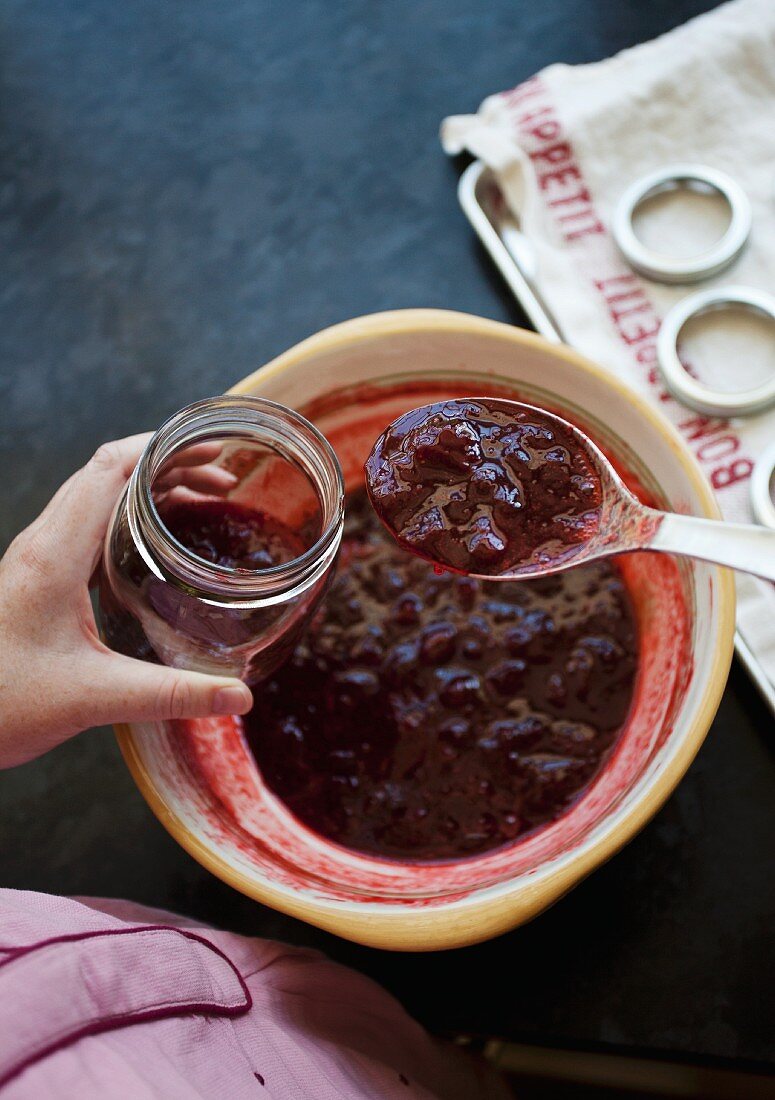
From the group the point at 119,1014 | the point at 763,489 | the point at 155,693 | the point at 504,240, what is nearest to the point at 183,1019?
the point at 119,1014

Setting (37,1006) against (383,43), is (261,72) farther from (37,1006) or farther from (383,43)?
(37,1006)

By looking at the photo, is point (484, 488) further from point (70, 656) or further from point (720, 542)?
point (70, 656)

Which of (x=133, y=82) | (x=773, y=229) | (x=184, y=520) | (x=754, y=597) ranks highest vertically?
(x=133, y=82)

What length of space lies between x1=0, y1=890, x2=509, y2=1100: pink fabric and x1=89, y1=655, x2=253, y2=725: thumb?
0.11 metres

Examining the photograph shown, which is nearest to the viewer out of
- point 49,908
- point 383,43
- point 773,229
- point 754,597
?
point 49,908

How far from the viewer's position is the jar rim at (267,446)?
0.54m

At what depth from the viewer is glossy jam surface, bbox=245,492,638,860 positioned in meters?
0.67

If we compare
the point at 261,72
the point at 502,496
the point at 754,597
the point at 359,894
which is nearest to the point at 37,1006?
the point at 359,894

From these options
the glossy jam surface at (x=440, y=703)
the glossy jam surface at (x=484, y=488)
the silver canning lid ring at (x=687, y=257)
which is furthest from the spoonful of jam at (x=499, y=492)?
the silver canning lid ring at (x=687, y=257)

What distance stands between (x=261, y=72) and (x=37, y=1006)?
0.86m

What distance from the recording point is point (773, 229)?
87cm

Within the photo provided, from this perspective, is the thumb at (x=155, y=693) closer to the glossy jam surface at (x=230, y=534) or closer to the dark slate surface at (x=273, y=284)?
the glossy jam surface at (x=230, y=534)

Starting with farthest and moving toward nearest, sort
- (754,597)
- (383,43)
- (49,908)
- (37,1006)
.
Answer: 1. (383,43)
2. (754,597)
3. (49,908)
4. (37,1006)

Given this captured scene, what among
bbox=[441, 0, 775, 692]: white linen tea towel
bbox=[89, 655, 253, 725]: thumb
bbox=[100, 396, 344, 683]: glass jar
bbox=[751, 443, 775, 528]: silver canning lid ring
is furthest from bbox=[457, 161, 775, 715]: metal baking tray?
bbox=[89, 655, 253, 725]: thumb
